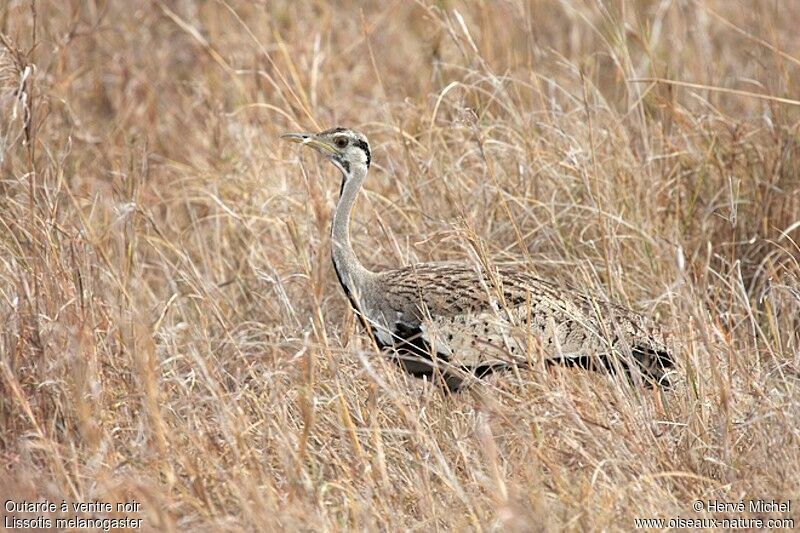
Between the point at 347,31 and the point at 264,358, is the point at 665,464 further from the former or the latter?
the point at 347,31

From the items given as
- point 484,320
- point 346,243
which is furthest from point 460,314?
point 346,243

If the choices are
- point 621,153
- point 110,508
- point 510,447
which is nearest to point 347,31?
point 621,153

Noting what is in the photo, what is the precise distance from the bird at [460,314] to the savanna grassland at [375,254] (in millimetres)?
99

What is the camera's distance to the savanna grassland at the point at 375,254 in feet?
10.1

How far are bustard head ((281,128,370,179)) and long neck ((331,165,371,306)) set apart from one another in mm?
27

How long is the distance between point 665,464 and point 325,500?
89 centimetres

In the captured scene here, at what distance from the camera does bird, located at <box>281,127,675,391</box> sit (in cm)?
385

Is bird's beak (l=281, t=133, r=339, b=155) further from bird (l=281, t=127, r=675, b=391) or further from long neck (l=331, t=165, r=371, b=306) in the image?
long neck (l=331, t=165, r=371, b=306)

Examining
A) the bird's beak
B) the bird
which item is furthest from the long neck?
the bird's beak

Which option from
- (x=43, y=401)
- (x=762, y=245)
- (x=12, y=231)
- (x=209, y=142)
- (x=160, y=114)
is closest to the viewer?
(x=43, y=401)

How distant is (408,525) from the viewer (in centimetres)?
312

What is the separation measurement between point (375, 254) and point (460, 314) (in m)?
0.83

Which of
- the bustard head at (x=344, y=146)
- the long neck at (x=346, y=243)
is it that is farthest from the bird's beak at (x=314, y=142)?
the long neck at (x=346, y=243)

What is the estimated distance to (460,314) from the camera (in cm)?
404
